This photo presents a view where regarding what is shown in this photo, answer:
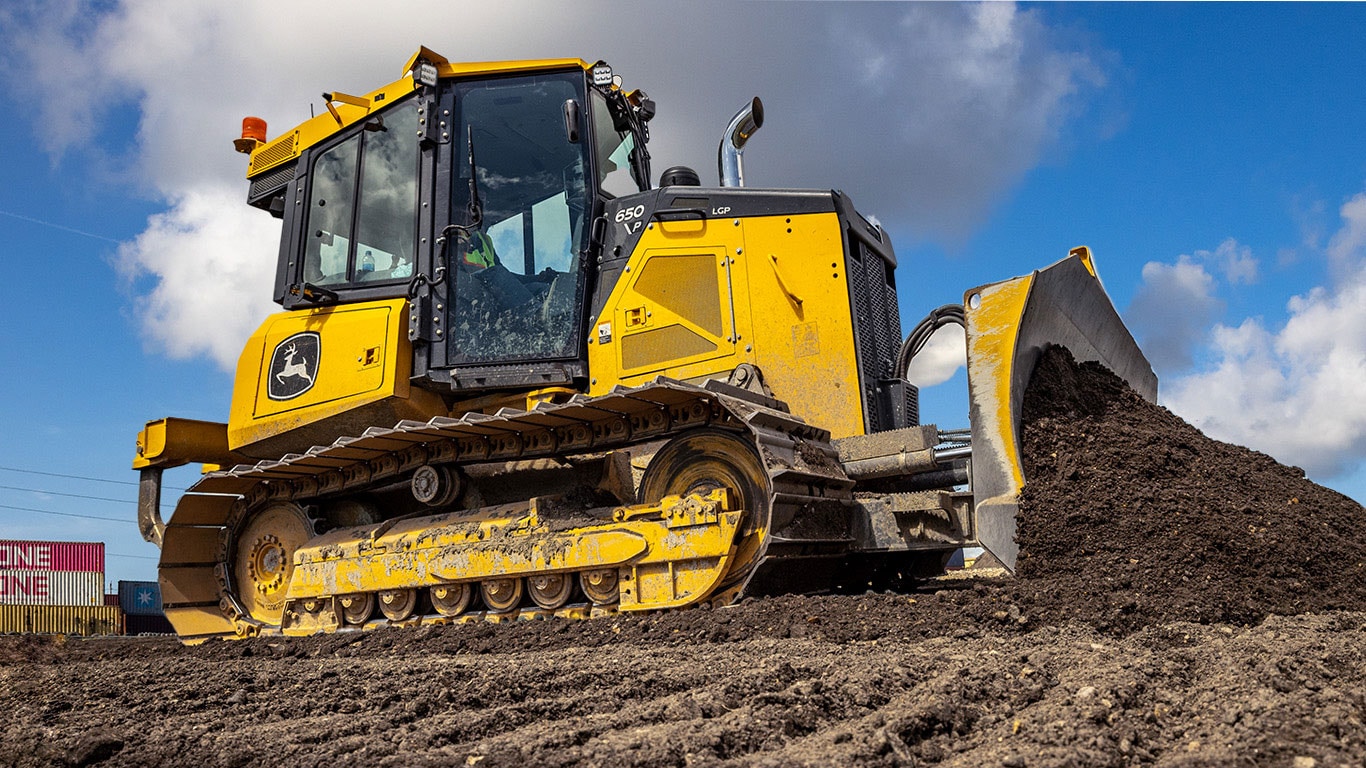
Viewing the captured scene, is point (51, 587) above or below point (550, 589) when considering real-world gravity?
above

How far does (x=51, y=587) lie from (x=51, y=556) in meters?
0.75

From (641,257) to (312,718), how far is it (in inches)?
143

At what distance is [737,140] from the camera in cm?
693

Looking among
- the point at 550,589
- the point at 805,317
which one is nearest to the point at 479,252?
the point at 805,317

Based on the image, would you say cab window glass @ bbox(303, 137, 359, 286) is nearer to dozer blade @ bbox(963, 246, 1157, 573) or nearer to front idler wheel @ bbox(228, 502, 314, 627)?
front idler wheel @ bbox(228, 502, 314, 627)

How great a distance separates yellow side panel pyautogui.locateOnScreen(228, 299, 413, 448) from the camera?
21.6 feet

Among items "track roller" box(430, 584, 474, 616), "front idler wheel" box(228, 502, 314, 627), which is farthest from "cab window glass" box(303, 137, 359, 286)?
"track roller" box(430, 584, 474, 616)

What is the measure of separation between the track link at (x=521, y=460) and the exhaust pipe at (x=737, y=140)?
202 cm

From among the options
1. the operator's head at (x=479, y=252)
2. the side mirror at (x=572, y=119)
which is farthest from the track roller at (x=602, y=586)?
the side mirror at (x=572, y=119)

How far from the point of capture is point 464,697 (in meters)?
3.30

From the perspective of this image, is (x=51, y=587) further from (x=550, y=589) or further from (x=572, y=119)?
(x=572, y=119)

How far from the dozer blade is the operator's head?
3.00 m

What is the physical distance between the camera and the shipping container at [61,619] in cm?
2083

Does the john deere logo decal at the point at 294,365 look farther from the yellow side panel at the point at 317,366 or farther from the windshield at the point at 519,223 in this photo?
the windshield at the point at 519,223
